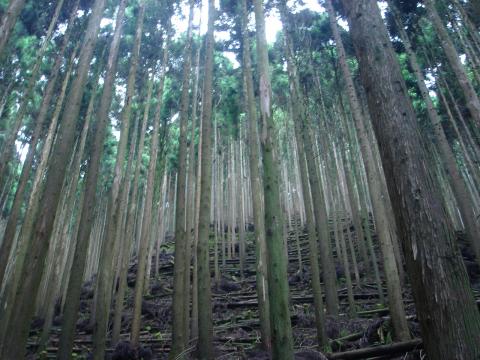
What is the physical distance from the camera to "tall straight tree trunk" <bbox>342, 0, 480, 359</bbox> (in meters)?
1.94

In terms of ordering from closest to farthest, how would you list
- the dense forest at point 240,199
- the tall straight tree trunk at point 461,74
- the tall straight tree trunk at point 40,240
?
the dense forest at point 240,199
the tall straight tree trunk at point 40,240
the tall straight tree trunk at point 461,74

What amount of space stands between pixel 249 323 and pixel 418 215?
21.9 feet

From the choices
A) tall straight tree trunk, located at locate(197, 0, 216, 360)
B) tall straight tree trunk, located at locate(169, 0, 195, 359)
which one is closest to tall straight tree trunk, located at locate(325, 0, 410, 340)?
tall straight tree trunk, located at locate(197, 0, 216, 360)

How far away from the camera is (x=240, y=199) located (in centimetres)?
1348

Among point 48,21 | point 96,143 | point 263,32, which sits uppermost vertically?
point 48,21

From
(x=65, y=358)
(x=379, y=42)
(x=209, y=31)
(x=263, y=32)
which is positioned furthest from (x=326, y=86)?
(x=65, y=358)

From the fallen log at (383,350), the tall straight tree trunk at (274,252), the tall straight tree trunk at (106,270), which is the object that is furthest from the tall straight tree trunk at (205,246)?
the tall straight tree trunk at (274,252)

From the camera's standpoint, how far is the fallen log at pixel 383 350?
143 inches

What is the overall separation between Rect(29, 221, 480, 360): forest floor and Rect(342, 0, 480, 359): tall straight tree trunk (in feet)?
6.49

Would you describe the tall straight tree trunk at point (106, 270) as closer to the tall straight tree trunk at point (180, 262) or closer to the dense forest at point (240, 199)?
the dense forest at point (240, 199)

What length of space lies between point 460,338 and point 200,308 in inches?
155

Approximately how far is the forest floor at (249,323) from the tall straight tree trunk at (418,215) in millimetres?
1979

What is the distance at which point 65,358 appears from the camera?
452 cm

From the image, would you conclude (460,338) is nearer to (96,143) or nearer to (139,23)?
(96,143)
